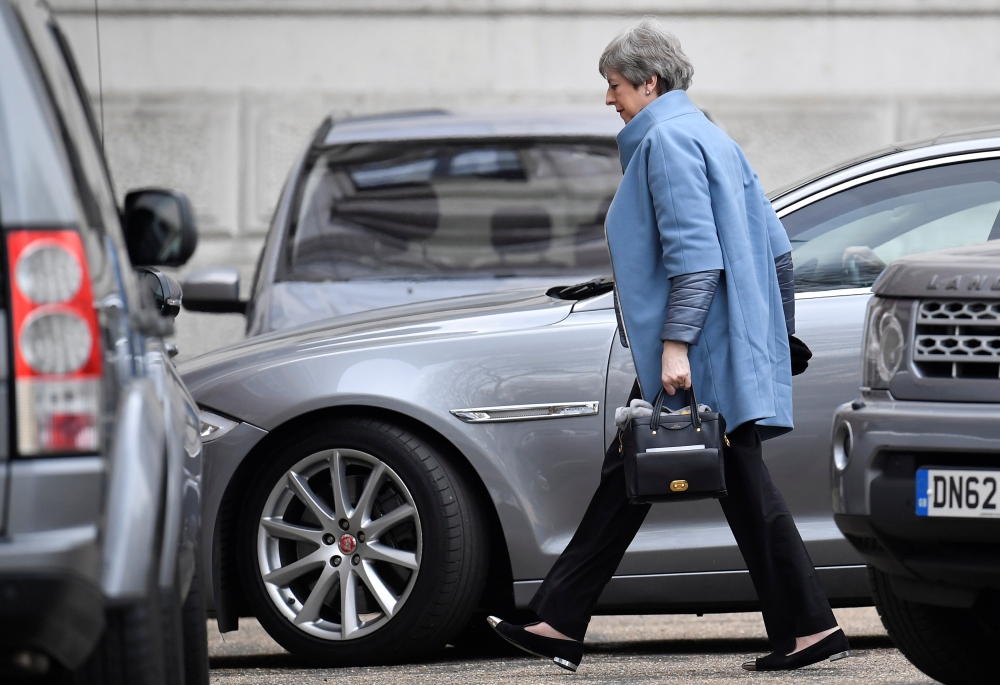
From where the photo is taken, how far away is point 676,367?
426 cm

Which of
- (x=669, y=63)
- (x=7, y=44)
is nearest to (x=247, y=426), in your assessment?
(x=669, y=63)

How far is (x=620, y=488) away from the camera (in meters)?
4.52

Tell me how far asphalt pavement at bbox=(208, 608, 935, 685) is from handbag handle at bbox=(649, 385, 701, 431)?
0.72 metres

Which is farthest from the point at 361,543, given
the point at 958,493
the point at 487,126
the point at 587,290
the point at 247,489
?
the point at 487,126

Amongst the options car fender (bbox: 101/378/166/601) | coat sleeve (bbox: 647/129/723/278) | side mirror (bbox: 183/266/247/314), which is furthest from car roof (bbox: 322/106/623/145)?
car fender (bbox: 101/378/166/601)

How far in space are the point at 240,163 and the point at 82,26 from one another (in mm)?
1308

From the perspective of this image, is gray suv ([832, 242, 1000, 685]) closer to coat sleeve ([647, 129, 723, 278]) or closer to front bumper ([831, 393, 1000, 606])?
front bumper ([831, 393, 1000, 606])

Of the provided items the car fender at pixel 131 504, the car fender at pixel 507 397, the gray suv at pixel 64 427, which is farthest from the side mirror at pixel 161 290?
the car fender at pixel 131 504

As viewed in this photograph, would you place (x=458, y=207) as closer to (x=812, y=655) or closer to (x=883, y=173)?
(x=883, y=173)

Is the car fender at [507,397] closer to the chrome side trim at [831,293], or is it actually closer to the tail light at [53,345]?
the chrome side trim at [831,293]

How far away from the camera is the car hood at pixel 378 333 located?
505 cm

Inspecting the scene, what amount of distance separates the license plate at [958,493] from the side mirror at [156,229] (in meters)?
1.61

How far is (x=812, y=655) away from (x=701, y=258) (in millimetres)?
1086

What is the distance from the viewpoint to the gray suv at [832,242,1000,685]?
11.4 feet
